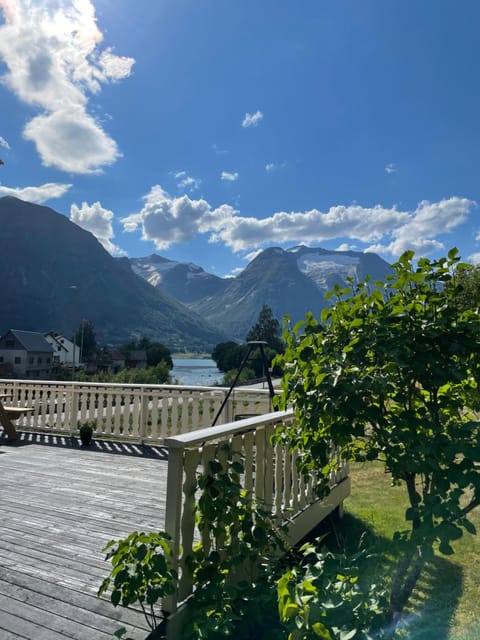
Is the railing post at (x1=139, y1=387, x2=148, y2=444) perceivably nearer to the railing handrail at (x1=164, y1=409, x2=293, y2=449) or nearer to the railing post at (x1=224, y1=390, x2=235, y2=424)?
the railing post at (x1=224, y1=390, x2=235, y2=424)

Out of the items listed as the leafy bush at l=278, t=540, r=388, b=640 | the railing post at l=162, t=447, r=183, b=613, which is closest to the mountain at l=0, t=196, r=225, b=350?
the railing post at l=162, t=447, r=183, b=613

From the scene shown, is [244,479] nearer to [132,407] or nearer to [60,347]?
[132,407]

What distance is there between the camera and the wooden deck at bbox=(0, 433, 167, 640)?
5.98ft

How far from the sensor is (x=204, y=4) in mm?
7367

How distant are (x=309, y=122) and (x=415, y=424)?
13.0 metres

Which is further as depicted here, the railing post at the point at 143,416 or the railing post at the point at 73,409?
the railing post at the point at 73,409

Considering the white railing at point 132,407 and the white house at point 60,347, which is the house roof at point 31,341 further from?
the white railing at point 132,407

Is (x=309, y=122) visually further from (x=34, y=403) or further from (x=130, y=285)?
(x=130, y=285)

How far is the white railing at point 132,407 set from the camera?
561cm

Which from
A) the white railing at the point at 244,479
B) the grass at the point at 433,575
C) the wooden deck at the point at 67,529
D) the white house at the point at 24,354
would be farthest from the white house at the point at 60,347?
the white railing at the point at 244,479

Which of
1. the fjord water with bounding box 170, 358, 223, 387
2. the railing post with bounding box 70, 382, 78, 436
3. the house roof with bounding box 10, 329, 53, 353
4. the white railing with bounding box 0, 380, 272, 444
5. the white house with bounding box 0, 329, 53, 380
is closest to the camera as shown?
the white railing with bounding box 0, 380, 272, 444

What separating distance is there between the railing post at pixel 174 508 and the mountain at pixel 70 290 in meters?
135

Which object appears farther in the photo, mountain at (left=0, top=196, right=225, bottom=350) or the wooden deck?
mountain at (left=0, top=196, right=225, bottom=350)

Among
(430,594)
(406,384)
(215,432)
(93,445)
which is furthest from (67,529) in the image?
(93,445)
